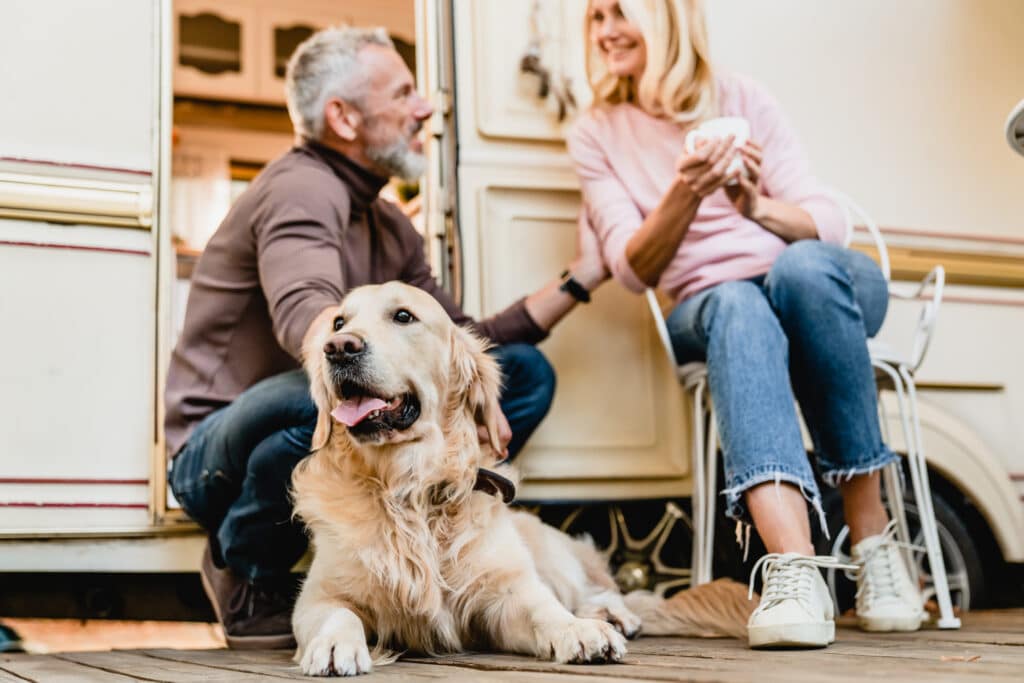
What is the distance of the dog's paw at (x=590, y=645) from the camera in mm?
1405

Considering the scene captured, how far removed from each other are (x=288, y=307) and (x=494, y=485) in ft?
1.55

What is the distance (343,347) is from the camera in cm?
162

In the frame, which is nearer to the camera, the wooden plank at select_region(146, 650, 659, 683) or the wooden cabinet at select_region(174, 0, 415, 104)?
the wooden plank at select_region(146, 650, 659, 683)

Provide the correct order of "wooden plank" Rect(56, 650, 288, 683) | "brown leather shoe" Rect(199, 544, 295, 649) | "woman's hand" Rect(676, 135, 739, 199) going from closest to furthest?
"wooden plank" Rect(56, 650, 288, 683)
"woman's hand" Rect(676, 135, 739, 199)
"brown leather shoe" Rect(199, 544, 295, 649)

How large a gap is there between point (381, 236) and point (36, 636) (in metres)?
1.17

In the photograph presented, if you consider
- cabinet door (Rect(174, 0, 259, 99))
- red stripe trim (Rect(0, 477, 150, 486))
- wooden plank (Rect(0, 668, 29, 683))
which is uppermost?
cabinet door (Rect(174, 0, 259, 99))

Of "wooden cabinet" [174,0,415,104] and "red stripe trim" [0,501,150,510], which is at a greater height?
"wooden cabinet" [174,0,415,104]

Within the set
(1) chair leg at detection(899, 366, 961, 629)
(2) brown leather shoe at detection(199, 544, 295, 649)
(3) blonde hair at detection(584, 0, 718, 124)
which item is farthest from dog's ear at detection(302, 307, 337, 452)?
(1) chair leg at detection(899, 366, 961, 629)

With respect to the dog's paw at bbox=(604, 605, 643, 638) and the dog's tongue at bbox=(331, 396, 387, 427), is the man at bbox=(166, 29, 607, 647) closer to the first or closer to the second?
the dog's tongue at bbox=(331, 396, 387, 427)

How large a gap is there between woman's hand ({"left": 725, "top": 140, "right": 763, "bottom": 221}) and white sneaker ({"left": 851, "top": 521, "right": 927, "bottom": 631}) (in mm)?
658

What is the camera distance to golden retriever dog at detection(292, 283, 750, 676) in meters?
1.62

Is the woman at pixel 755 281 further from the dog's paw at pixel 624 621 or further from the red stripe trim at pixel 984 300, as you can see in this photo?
the red stripe trim at pixel 984 300

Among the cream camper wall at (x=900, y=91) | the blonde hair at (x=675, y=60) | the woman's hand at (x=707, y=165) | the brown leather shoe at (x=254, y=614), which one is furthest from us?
the cream camper wall at (x=900, y=91)

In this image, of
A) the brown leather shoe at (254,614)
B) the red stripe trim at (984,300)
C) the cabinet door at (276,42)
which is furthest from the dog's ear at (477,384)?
the cabinet door at (276,42)
